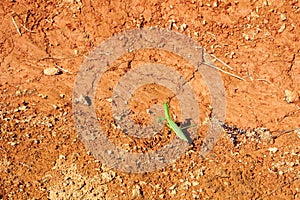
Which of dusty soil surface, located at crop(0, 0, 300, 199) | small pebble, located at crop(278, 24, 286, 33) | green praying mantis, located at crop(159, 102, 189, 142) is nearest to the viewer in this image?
dusty soil surface, located at crop(0, 0, 300, 199)

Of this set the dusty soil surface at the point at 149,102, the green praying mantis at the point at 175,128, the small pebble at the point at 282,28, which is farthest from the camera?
the small pebble at the point at 282,28

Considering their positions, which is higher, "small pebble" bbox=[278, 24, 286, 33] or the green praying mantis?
"small pebble" bbox=[278, 24, 286, 33]

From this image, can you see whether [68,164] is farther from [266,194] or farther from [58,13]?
[58,13]

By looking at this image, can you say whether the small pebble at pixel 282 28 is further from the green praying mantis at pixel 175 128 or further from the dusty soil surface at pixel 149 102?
the green praying mantis at pixel 175 128

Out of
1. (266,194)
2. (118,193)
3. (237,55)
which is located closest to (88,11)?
(237,55)

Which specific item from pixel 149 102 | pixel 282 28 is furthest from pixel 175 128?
pixel 282 28

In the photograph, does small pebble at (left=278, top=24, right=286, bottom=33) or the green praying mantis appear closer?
the green praying mantis

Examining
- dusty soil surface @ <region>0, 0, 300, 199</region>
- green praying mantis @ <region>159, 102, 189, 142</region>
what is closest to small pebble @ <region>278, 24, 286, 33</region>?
dusty soil surface @ <region>0, 0, 300, 199</region>

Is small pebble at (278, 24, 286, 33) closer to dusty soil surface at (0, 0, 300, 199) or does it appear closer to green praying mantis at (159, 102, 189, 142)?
dusty soil surface at (0, 0, 300, 199)

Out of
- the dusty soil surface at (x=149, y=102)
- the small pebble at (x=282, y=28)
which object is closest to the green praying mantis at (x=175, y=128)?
the dusty soil surface at (x=149, y=102)

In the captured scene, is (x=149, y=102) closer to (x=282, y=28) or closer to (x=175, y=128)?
(x=175, y=128)
